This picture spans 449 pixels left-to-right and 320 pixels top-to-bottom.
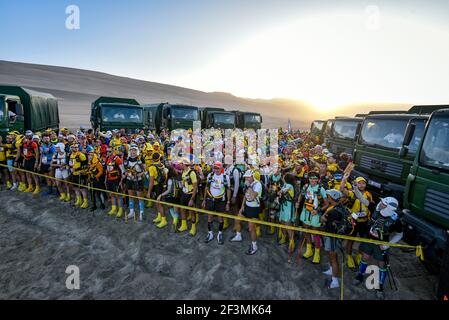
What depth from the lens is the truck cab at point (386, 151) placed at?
21.4 feet

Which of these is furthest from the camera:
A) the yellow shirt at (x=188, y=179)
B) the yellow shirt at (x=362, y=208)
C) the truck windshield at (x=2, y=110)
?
the truck windshield at (x=2, y=110)

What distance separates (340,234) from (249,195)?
1.96m

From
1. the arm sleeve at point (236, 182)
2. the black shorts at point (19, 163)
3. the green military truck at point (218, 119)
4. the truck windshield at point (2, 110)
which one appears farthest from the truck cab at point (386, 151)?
the truck windshield at point (2, 110)

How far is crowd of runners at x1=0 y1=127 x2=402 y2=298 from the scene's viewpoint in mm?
4734

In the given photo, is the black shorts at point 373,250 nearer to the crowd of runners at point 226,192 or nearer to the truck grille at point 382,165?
the crowd of runners at point 226,192

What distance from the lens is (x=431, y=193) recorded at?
4.53 metres

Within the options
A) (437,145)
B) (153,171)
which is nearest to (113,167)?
(153,171)

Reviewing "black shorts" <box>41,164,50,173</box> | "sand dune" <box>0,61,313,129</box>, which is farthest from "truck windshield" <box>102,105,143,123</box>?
"sand dune" <box>0,61,313,129</box>

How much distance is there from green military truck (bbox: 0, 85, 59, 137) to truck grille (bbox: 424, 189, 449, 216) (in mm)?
12919

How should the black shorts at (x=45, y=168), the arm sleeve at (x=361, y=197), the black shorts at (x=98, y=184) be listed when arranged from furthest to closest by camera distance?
the black shorts at (x=45, y=168) → the black shorts at (x=98, y=184) → the arm sleeve at (x=361, y=197)

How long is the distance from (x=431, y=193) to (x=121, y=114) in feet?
43.6

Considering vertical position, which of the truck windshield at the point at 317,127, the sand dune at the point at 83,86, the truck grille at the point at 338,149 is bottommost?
the truck grille at the point at 338,149

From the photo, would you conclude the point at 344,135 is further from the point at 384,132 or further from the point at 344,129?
the point at 384,132

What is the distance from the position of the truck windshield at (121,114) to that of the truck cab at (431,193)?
41.2ft
